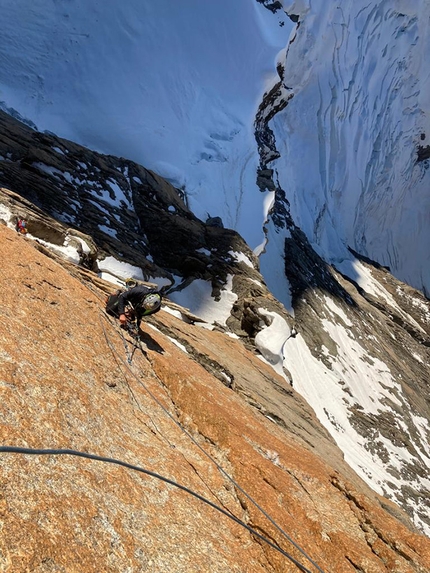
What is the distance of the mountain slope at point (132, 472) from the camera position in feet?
10.7

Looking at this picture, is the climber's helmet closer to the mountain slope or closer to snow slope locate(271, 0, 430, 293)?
the mountain slope

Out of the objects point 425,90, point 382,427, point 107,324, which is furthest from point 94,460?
point 425,90

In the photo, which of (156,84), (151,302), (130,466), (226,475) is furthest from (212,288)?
(156,84)

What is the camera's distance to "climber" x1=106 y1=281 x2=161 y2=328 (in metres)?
7.81

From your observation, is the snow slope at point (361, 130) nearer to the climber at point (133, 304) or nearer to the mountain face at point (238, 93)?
the mountain face at point (238, 93)

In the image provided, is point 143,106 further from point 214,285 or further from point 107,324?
point 107,324

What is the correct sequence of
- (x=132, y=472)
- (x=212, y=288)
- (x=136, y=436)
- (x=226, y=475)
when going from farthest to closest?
(x=212, y=288) < (x=226, y=475) < (x=136, y=436) < (x=132, y=472)

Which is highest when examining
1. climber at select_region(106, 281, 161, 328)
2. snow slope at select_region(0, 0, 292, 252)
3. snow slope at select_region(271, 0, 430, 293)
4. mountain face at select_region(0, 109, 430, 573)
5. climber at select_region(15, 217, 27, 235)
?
snow slope at select_region(271, 0, 430, 293)

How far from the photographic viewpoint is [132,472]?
4.24 meters

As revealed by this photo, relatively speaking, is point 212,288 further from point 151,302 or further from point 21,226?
point 151,302

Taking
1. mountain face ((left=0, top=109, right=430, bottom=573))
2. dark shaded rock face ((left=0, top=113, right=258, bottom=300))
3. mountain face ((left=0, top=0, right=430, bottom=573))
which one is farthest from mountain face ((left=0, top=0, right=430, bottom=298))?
mountain face ((left=0, top=109, right=430, bottom=573))

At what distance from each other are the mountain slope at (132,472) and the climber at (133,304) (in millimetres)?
420

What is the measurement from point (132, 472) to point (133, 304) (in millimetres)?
4028

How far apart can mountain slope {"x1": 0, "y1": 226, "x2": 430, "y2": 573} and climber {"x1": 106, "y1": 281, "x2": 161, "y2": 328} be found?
420 millimetres
